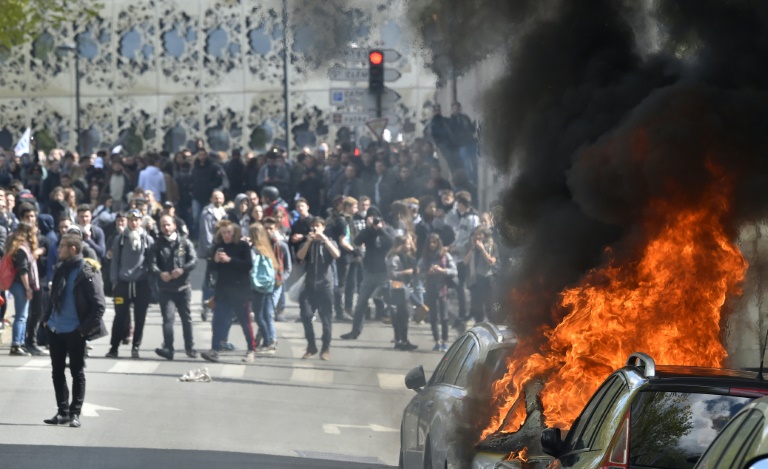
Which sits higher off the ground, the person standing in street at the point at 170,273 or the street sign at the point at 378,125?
the street sign at the point at 378,125

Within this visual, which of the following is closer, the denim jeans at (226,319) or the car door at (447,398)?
the car door at (447,398)

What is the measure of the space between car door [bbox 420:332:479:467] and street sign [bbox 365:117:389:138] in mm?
13500

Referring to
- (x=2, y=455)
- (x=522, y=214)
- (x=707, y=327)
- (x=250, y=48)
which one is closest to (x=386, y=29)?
(x=522, y=214)

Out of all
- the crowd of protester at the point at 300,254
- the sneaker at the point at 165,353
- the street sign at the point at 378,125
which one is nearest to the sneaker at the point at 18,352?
the crowd of protester at the point at 300,254

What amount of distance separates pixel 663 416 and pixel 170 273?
40.7 ft

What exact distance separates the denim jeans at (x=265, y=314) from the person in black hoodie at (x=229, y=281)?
202mm

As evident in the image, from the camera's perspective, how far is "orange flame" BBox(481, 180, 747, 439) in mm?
8016

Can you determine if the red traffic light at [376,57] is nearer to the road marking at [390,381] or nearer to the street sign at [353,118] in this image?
the street sign at [353,118]

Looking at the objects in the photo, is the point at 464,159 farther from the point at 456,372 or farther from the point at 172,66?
the point at 172,66

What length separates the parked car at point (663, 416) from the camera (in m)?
5.91

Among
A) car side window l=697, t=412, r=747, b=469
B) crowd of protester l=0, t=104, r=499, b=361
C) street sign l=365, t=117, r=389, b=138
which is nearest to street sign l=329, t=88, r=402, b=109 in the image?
street sign l=365, t=117, r=389, b=138

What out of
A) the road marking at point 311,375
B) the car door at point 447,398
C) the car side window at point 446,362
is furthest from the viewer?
the road marking at point 311,375

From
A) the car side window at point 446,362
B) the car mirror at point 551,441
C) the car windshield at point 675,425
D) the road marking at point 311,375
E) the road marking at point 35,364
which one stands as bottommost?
the road marking at point 311,375

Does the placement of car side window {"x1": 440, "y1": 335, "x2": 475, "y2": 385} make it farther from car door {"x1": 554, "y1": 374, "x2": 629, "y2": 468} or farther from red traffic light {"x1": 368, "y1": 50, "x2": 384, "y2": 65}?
red traffic light {"x1": 368, "y1": 50, "x2": 384, "y2": 65}
